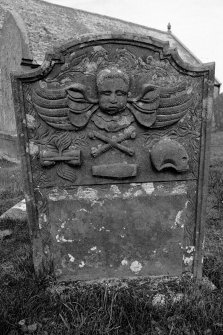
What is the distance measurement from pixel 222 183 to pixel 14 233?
13.7ft

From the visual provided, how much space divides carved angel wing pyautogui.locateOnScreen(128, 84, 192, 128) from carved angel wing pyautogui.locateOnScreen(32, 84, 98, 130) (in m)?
0.41

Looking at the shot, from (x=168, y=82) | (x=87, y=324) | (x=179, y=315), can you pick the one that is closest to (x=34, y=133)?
(x=168, y=82)

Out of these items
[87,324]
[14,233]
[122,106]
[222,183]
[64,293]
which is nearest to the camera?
[87,324]

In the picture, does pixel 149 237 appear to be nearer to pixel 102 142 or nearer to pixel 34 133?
pixel 102 142

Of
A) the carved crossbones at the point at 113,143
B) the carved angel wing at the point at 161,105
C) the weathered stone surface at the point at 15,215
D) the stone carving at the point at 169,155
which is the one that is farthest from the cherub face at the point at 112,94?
the weathered stone surface at the point at 15,215

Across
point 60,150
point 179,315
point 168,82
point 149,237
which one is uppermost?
point 168,82

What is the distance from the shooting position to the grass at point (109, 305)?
2525 mm

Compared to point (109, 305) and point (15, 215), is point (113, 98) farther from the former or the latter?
point (15, 215)

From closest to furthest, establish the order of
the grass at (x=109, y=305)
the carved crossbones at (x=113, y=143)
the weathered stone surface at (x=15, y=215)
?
the grass at (x=109, y=305) < the carved crossbones at (x=113, y=143) < the weathered stone surface at (x=15, y=215)

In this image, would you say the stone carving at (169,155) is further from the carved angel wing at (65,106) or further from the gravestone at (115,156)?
the carved angel wing at (65,106)

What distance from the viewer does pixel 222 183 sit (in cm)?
627

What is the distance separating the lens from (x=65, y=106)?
2713mm

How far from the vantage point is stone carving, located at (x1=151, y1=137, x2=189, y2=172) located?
9.22 ft

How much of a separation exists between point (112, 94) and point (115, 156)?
58 centimetres
